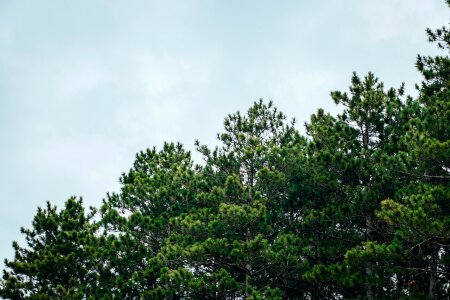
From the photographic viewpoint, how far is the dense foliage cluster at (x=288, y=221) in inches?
533

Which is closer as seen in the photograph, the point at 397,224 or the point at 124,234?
the point at 397,224

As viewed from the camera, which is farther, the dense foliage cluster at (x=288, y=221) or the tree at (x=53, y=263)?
the tree at (x=53, y=263)

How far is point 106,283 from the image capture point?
59.1 ft

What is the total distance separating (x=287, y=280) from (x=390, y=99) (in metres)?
8.27

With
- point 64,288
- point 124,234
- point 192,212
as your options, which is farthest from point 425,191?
point 64,288

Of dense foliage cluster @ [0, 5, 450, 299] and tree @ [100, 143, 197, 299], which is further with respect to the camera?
tree @ [100, 143, 197, 299]

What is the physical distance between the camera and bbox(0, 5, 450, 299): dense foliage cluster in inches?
533

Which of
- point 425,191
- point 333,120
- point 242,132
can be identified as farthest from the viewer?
point 242,132

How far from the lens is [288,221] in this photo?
59.4ft

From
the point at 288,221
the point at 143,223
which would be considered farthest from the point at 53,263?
the point at 288,221

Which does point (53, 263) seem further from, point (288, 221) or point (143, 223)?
point (288, 221)

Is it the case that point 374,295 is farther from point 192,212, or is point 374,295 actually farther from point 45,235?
point 45,235

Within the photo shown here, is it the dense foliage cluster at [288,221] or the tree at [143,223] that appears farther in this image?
the tree at [143,223]

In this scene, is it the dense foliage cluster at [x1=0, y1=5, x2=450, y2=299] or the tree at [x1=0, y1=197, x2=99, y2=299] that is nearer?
the dense foliage cluster at [x1=0, y1=5, x2=450, y2=299]
